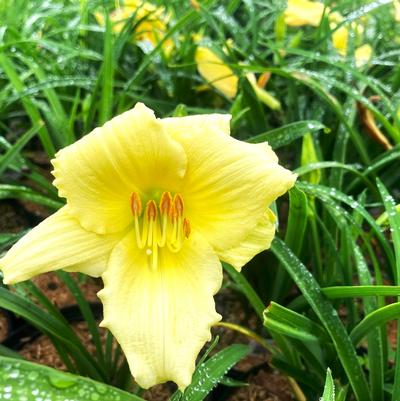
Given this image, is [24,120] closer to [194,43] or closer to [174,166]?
[194,43]

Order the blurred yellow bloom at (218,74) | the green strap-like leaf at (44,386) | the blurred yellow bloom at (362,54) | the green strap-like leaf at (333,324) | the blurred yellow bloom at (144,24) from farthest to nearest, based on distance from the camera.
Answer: the blurred yellow bloom at (362,54) < the blurred yellow bloom at (144,24) < the blurred yellow bloom at (218,74) < the green strap-like leaf at (333,324) < the green strap-like leaf at (44,386)

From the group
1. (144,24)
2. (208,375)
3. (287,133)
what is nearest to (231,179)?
(208,375)

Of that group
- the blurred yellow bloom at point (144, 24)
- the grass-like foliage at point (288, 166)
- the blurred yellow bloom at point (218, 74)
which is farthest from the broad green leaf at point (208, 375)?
the blurred yellow bloom at point (144, 24)

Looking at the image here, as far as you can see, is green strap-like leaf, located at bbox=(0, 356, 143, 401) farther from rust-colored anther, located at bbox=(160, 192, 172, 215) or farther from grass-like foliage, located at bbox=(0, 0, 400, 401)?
rust-colored anther, located at bbox=(160, 192, 172, 215)

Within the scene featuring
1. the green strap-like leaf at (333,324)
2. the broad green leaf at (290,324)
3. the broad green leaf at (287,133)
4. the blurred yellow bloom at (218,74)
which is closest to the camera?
the broad green leaf at (290,324)

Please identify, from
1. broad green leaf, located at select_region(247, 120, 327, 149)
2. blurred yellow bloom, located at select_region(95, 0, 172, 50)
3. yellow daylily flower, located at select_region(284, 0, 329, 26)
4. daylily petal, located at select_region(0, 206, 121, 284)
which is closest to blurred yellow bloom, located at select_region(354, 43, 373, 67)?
yellow daylily flower, located at select_region(284, 0, 329, 26)

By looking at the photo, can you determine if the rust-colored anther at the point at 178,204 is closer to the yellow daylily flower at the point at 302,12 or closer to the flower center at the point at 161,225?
the flower center at the point at 161,225
